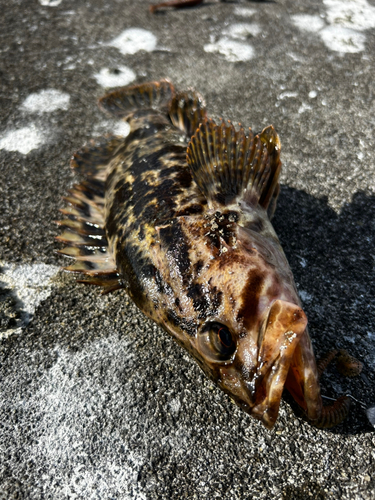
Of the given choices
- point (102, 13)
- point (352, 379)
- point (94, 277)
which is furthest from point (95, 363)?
point (102, 13)

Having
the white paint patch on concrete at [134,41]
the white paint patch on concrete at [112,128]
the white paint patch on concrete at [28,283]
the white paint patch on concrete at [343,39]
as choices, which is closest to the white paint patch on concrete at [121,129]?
the white paint patch on concrete at [112,128]

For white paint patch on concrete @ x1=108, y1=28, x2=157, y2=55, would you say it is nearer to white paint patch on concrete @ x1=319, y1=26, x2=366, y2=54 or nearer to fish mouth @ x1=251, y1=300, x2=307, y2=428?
white paint patch on concrete @ x1=319, y1=26, x2=366, y2=54

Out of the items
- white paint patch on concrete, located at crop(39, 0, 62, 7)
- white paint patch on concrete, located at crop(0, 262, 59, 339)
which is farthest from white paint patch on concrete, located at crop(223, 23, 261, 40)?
white paint patch on concrete, located at crop(0, 262, 59, 339)

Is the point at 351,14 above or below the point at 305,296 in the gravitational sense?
above

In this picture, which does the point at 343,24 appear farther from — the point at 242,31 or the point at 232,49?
the point at 232,49

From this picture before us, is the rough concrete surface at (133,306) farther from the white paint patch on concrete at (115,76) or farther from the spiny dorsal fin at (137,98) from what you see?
the spiny dorsal fin at (137,98)

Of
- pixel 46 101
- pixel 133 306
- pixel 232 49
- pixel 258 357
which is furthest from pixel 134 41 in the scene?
pixel 258 357

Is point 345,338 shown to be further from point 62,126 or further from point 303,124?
point 62,126
